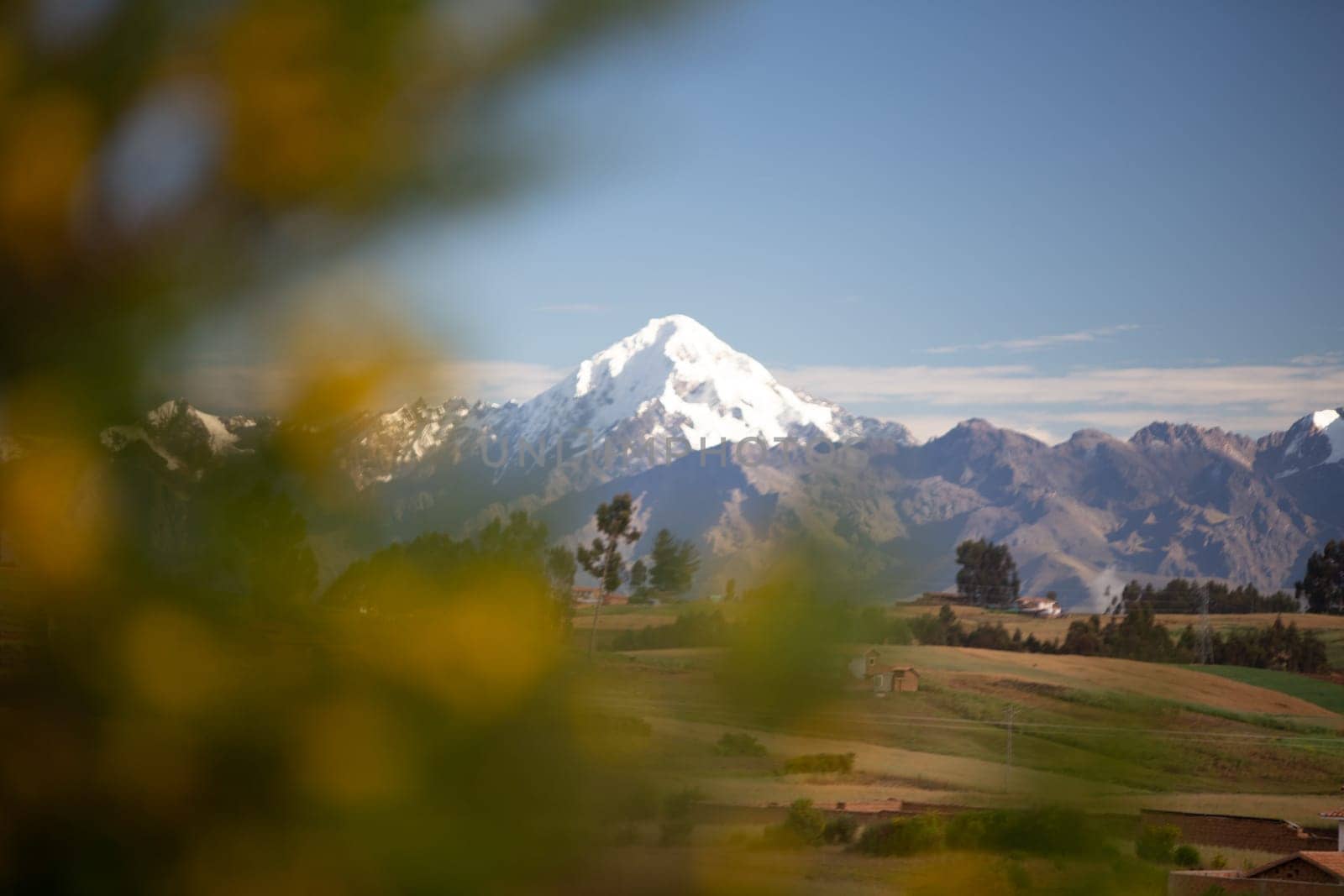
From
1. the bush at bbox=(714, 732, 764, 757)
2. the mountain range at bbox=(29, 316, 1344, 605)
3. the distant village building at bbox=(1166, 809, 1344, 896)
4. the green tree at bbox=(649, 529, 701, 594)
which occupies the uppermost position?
the mountain range at bbox=(29, 316, 1344, 605)

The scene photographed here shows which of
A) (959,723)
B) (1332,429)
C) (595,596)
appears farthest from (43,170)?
(1332,429)

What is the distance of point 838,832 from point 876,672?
0.53 feet

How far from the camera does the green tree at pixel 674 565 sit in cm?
66

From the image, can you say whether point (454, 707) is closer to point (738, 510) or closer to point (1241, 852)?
point (738, 510)

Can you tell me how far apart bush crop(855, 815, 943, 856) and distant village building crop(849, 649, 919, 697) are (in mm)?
76

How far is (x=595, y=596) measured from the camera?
2.47 ft

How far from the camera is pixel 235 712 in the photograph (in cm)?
56

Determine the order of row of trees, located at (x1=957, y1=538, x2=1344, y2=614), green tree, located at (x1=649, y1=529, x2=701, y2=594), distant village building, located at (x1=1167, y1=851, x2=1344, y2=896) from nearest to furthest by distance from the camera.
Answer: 1. green tree, located at (x1=649, y1=529, x2=701, y2=594)
2. distant village building, located at (x1=1167, y1=851, x2=1344, y2=896)
3. row of trees, located at (x1=957, y1=538, x2=1344, y2=614)

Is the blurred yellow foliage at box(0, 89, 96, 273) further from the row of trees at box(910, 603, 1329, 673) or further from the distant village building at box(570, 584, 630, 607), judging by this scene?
the row of trees at box(910, 603, 1329, 673)

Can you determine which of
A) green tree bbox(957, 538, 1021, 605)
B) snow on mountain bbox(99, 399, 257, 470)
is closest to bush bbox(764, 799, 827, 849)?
snow on mountain bbox(99, 399, 257, 470)

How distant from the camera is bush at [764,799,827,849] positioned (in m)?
0.64

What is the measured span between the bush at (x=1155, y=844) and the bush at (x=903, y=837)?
4.1 inches

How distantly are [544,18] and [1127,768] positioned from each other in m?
0.51

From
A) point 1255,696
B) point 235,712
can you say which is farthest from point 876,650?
point 1255,696
